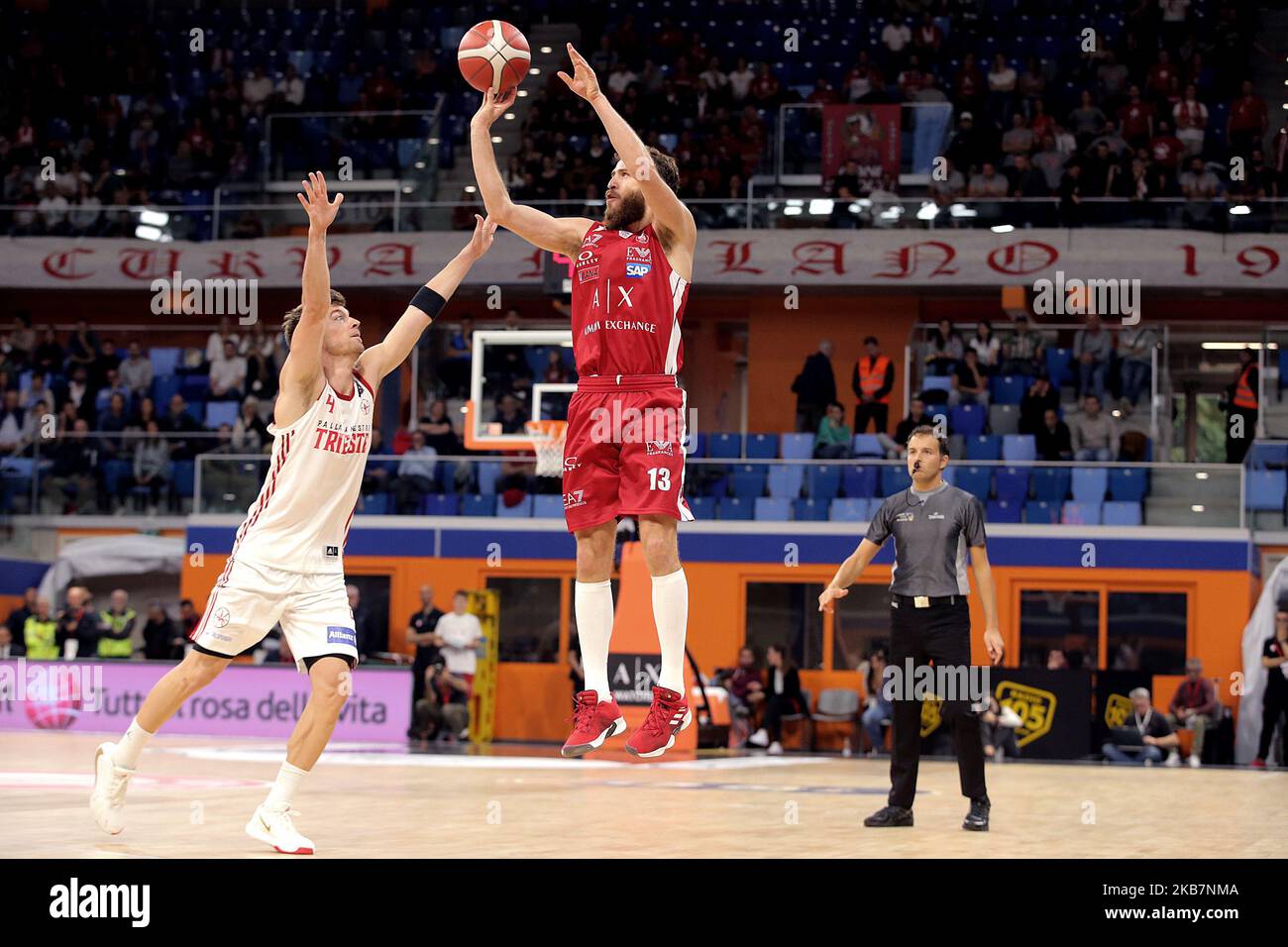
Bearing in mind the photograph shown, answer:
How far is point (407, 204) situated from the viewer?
25.5 metres

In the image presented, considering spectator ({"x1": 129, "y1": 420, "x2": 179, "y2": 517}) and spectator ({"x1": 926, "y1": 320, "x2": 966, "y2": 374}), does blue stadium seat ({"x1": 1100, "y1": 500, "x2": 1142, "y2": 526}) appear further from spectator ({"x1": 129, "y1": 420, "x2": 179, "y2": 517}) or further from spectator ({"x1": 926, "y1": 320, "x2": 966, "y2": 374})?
spectator ({"x1": 129, "y1": 420, "x2": 179, "y2": 517})

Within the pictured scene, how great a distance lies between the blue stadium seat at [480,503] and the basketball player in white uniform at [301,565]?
1608 centimetres

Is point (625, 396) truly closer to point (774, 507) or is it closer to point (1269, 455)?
point (774, 507)

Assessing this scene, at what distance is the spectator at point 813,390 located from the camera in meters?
24.3

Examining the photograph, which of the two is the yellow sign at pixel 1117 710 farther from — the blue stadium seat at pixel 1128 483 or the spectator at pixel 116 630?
the spectator at pixel 116 630

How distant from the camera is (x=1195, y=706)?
19.8 meters

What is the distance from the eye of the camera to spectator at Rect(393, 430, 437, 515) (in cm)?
2372

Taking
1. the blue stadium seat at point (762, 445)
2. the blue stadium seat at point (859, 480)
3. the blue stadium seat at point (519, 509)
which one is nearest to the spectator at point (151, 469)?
the blue stadium seat at point (519, 509)

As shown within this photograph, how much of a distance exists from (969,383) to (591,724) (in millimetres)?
17940

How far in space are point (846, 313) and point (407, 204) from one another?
7447mm

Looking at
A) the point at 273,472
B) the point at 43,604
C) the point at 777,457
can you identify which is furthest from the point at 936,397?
the point at 273,472

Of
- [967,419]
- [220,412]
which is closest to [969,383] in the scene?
[967,419]

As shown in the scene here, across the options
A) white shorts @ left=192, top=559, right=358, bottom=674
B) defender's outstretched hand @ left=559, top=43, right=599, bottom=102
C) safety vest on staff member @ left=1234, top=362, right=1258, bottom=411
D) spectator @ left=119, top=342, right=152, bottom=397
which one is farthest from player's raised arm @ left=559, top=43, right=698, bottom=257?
spectator @ left=119, top=342, right=152, bottom=397

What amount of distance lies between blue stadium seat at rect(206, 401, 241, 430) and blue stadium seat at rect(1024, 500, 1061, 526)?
1211 centimetres
